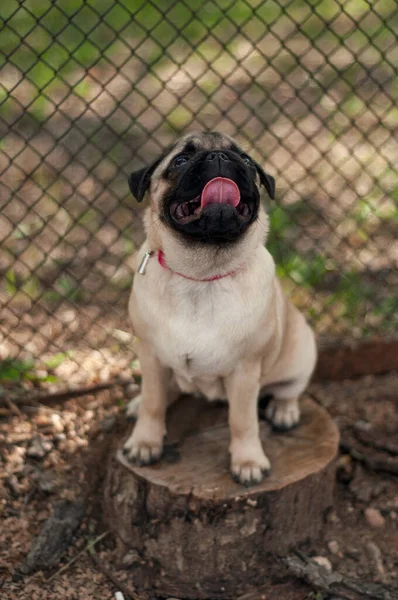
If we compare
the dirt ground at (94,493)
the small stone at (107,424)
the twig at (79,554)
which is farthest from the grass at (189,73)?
the twig at (79,554)

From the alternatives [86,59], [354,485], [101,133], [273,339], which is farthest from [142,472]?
[86,59]

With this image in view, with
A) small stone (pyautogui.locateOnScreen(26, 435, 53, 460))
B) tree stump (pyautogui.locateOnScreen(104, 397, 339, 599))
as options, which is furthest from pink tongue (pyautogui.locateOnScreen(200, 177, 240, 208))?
small stone (pyautogui.locateOnScreen(26, 435, 53, 460))

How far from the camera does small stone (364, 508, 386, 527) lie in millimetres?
3559

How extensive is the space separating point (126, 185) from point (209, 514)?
2.94 meters

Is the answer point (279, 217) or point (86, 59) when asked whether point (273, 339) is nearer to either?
point (279, 217)

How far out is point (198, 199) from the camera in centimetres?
269

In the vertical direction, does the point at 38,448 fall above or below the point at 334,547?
above

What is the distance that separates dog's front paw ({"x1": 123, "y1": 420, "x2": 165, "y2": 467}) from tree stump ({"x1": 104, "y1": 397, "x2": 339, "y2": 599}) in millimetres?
37

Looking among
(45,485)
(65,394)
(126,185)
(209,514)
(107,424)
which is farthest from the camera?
(126,185)

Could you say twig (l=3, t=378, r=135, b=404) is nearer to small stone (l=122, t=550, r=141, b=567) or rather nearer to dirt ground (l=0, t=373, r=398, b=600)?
dirt ground (l=0, t=373, r=398, b=600)

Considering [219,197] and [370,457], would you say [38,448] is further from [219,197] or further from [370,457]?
[219,197]

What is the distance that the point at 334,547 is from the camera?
344 cm

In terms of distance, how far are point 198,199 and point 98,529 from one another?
1.71 meters

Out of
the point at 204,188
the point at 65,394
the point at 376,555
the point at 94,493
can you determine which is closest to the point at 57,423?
the point at 65,394
